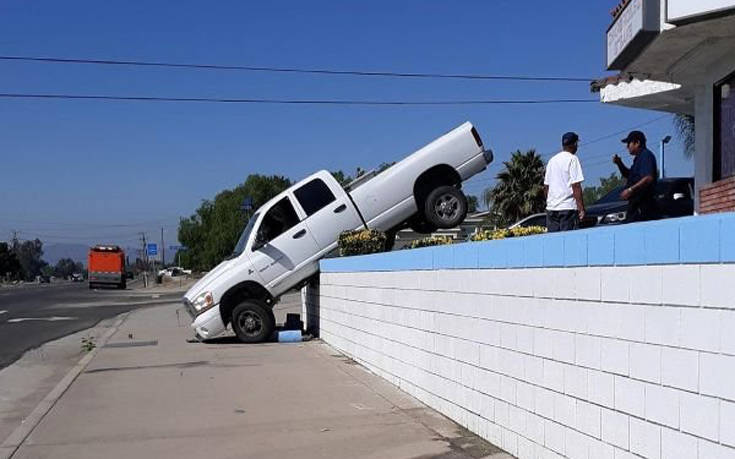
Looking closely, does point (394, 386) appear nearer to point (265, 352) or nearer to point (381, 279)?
point (381, 279)

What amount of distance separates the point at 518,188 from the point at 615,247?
3367cm

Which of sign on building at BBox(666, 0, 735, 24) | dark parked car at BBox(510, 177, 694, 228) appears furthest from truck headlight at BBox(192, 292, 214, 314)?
sign on building at BBox(666, 0, 735, 24)

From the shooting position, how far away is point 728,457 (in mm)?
3920

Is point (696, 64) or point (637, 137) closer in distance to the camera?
point (637, 137)

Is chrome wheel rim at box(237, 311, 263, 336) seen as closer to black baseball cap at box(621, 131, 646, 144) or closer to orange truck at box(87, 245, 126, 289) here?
black baseball cap at box(621, 131, 646, 144)

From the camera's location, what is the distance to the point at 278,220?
1638 cm

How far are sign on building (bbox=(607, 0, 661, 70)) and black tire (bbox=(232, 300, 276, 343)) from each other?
828 cm

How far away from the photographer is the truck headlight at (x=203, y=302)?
1636 centimetres

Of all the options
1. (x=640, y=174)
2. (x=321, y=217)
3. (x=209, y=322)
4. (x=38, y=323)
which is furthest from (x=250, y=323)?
(x=38, y=323)

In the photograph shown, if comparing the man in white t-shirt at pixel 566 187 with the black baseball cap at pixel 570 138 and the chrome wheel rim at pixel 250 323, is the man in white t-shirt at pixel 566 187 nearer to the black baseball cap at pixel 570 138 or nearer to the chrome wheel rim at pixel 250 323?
the black baseball cap at pixel 570 138

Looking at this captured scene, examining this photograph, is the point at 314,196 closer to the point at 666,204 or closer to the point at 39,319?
the point at 666,204

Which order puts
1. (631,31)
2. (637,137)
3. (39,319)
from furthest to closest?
1. (39,319)
2. (631,31)
3. (637,137)

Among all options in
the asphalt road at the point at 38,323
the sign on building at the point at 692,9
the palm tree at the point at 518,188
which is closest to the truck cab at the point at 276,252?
the asphalt road at the point at 38,323

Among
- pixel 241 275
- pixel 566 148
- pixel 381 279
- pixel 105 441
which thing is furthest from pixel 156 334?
pixel 566 148
